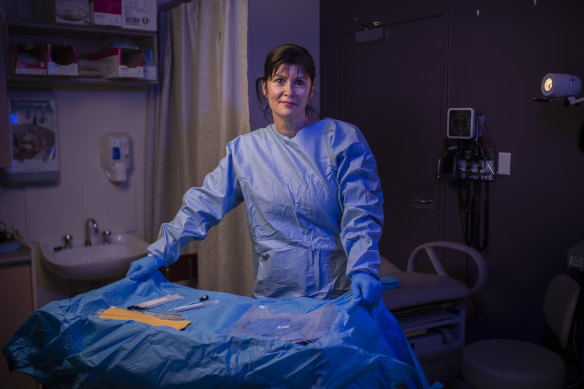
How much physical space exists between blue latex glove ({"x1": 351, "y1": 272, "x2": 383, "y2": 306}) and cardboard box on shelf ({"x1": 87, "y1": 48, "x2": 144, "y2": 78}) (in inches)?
79.0

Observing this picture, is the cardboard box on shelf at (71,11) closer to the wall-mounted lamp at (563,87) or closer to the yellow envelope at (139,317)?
the yellow envelope at (139,317)

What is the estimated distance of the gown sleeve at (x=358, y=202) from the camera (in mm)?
1520

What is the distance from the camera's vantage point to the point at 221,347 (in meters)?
1.16

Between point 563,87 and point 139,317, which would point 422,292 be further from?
point 139,317

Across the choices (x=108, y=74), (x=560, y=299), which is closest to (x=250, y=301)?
(x=560, y=299)

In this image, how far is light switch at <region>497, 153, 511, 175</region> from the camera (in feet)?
8.78

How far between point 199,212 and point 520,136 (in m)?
1.66

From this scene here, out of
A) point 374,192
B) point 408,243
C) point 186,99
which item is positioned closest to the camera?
point 374,192

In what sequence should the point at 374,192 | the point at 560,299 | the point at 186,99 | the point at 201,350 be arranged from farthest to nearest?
1. the point at 186,99
2. the point at 560,299
3. the point at 374,192
4. the point at 201,350

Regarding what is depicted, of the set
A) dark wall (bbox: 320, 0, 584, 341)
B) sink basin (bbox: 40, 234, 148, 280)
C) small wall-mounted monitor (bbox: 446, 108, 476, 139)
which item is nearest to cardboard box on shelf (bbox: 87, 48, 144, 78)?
sink basin (bbox: 40, 234, 148, 280)

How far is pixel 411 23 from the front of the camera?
119 inches

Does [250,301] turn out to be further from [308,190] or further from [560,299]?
[560,299]

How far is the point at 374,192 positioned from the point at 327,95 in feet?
6.61

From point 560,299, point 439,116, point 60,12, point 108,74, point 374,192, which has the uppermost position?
point 60,12
